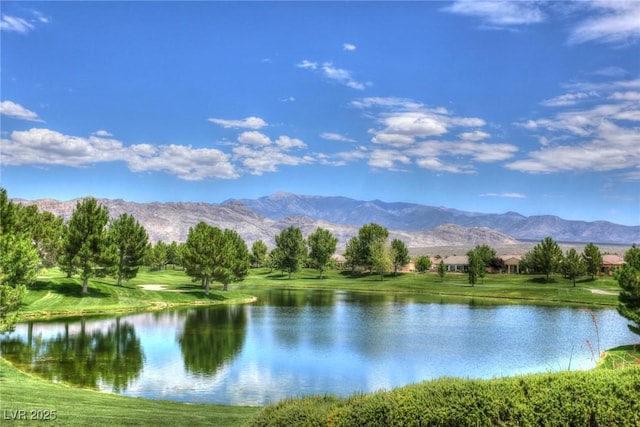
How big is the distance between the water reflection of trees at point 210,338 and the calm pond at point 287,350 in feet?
0.30

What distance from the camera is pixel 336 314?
5278 cm

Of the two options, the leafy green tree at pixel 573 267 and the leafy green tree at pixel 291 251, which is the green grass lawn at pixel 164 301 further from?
the leafy green tree at pixel 291 251

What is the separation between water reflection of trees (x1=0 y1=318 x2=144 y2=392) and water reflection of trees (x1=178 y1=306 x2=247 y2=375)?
2.92 metres

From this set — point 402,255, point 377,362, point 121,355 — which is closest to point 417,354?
point 377,362

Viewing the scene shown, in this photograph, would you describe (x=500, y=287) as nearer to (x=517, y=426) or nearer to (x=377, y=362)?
(x=377, y=362)

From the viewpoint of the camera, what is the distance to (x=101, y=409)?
47.3 ft

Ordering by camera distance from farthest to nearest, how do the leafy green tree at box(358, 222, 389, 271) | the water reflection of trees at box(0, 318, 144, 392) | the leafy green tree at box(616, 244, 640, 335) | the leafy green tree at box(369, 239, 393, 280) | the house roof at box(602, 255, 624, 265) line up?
the leafy green tree at box(358, 222, 389, 271) < the house roof at box(602, 255, 624, 265) < the leafy green tree at box(369, 239, 393, 280) < the leafy green tree at box(616, 244, 640, 335) < the water reflection of trees at box(0, 318, 144, 392)

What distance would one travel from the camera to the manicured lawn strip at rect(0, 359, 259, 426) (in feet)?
40.5

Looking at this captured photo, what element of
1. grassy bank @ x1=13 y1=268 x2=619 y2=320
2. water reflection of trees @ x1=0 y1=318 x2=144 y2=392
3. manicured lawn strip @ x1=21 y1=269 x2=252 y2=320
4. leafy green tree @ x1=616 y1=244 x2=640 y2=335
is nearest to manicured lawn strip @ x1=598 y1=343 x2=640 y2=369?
leafy green tree @ x1=616 y1=244 x2=640 y2=335

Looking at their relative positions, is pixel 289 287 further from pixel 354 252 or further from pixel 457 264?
pixel 457 264

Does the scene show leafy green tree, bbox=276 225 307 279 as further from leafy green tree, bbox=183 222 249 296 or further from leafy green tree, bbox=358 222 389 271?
leafy green tree, bbox=183 222 249 296

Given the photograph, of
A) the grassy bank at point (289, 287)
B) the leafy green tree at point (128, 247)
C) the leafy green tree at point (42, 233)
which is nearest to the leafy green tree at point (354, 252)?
the grassy bank at point (289, 287)

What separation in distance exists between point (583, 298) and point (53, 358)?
225 feet

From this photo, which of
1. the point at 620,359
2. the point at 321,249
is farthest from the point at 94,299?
the point at 321,249
